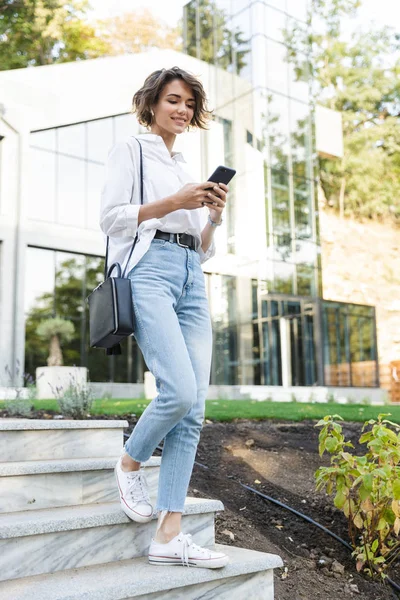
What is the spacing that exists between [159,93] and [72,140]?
15.9m

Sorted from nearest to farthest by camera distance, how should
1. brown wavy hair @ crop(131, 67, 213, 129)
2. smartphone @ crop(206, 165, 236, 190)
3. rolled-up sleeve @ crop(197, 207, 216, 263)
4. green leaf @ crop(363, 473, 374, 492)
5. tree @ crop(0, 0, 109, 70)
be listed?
smartphone @ crop(206, 165, 236, 190)
brown wavy hair @ crop(131, 67, 213, 129)
rolled-up sleeve @ crop(197, 207, 216, 263)
green leaf @ crop(363, 473, 374, 492)
tree @ crop(0, 0, 109, 70)

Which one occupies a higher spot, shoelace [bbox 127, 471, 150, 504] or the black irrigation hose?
shoelace [bbox 127, 471, 150, 504]

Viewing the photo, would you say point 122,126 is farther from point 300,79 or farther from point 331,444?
point 331,444

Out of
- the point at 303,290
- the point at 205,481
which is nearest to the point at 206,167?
the point at 303,290

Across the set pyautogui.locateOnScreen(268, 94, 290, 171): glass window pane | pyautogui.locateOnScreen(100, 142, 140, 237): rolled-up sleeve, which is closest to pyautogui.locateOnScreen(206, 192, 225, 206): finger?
pyautogui.locateOnScreen(100, 142, 140, 237): rolled-up sleeve

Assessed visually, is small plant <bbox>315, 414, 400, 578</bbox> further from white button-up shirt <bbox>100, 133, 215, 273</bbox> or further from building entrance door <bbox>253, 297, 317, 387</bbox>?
building entrance door <bbox>253, 297, 317, 387</bbox>

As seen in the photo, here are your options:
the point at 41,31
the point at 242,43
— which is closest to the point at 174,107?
the point at 242,43

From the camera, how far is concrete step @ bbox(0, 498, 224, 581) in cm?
237

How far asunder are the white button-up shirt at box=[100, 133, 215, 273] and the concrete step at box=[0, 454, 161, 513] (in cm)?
96

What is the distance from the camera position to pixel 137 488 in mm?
2637

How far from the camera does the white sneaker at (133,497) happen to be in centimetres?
261

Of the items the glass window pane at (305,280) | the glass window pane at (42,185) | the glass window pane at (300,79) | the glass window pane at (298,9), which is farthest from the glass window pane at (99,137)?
the glass window pane at (298,9)

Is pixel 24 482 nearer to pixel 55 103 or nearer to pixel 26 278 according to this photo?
pixel 26 278

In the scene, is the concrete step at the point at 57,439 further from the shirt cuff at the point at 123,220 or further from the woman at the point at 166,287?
the shirt cuff at the point at 123,220
